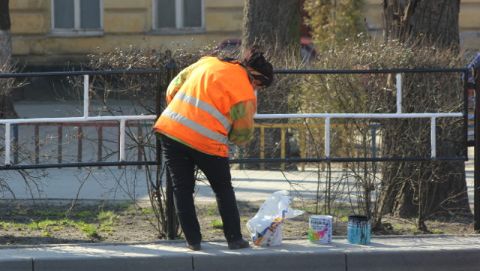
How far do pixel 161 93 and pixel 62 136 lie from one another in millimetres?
1388

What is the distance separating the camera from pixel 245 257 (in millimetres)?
6605

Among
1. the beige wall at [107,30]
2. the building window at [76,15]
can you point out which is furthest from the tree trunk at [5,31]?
the building window at [76,15]

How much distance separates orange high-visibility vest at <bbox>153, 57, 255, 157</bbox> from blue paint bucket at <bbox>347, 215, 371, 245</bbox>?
1244 mm

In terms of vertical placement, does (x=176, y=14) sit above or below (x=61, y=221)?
above

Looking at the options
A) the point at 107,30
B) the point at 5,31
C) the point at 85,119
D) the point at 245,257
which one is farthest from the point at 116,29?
the point at 245,257

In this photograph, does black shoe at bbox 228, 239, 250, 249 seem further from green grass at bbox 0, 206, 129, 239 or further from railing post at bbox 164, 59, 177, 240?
green grass at bbox 0, 206, 129, 239

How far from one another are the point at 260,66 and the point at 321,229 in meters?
1.40

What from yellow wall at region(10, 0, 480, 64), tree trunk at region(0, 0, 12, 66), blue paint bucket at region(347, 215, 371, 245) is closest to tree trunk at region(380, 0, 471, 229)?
blue paint bucket at region(347, 215, 371, 245)

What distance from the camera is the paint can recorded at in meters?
7.02

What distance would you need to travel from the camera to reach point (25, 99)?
20.8 metres

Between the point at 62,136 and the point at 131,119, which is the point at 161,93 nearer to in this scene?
the point at 131,119

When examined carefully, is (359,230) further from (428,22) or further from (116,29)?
(116,29)

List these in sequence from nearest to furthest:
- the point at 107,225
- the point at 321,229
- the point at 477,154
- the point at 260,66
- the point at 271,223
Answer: the point at 260,66, the point at 271,223, the point at 321,229, the point at 477,154, the point at 107,225

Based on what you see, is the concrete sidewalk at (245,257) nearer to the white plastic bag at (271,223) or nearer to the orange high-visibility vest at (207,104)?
the white plastic bag at (271,223)
